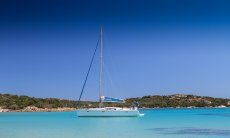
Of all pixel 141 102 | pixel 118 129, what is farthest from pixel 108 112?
pixel 141 102

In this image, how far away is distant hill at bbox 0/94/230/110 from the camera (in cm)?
10394

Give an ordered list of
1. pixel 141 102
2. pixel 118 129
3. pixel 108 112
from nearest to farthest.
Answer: pixel 118 129
pixel 108 112
pixel 141 102

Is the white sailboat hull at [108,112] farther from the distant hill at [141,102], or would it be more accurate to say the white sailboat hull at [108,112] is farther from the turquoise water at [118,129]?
the distant hill at [141,102]

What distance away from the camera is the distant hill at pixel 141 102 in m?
104

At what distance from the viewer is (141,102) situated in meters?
132

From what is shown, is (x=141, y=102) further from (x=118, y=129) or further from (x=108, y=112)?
(x=118, y=129)

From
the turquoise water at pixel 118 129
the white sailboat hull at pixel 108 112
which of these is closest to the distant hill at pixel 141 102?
the white sailboat hull at pixel 108 112

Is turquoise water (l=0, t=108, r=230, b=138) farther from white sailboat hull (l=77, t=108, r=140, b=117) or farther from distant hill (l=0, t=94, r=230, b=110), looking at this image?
distant hill (l=0, t=94, r=230, b=110)

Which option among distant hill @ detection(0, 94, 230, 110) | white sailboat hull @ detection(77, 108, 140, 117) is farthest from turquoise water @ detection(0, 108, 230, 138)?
distant hill @ detection(0, 94, 230, 110)

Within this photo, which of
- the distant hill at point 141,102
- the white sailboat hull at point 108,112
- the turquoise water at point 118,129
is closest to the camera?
the turquoise water at point 118,129

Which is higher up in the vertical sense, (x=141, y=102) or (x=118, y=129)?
(x=141, y=102)

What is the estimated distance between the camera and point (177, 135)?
→ 2877 centimetres

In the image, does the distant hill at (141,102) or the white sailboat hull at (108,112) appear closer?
the white sailboat hull at (108,112)

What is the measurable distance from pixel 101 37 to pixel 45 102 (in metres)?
60.6
